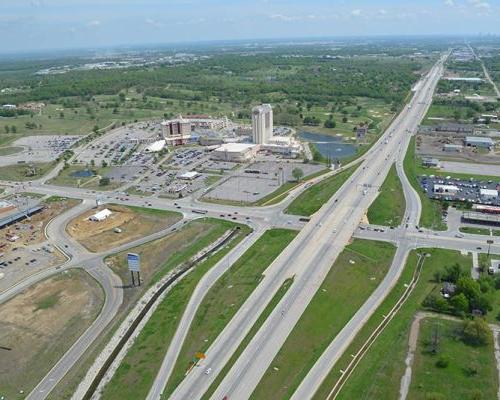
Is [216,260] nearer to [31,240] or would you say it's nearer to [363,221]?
[363,221]

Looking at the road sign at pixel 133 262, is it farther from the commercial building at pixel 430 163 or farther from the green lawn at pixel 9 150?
the green lawn at pixel 9 150

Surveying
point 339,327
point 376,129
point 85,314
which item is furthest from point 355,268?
point 376,129

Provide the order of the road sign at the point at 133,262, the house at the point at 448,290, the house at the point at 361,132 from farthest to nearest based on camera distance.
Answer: the house at the point at 361,132 → the road sign at the point at 133,262 → the house at the point at 448,290

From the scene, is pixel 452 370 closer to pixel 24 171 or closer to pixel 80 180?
pixel 80 180

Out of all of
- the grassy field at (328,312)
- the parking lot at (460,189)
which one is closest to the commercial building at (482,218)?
the parking lot at (460,189)

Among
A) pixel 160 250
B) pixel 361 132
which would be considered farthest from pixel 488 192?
pixel 160 250

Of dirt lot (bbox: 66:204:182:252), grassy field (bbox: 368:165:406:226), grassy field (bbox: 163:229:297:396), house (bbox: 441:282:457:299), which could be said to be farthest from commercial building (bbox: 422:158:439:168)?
dirt lot (bbox: 66:204:182:252)

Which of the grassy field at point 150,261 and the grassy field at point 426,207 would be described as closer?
the grassy field at point 150,261

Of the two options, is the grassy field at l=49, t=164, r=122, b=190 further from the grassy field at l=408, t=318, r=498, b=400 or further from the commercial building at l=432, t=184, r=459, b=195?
the grassy field at l=408, t=318, r=498, b=400
